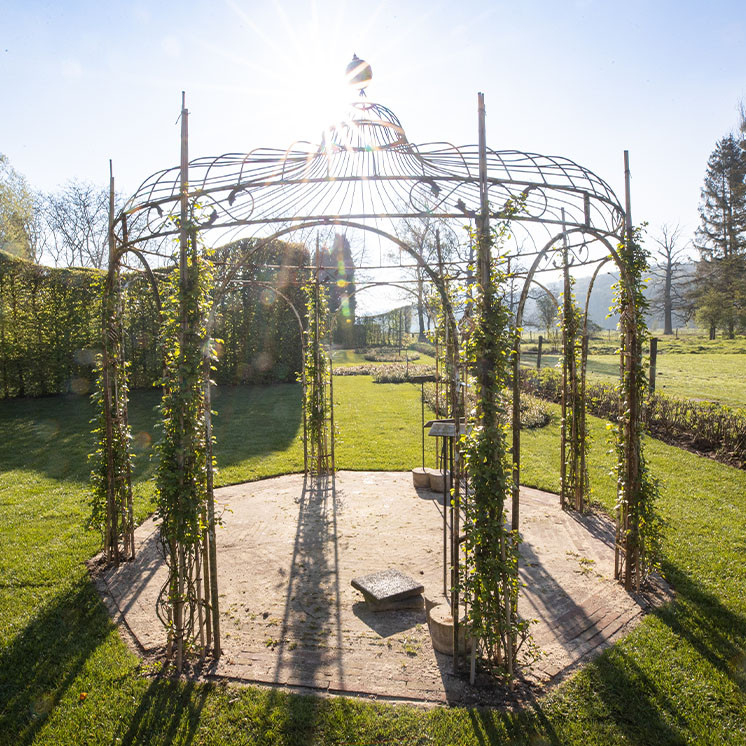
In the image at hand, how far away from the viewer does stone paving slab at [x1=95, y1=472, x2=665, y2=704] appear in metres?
3.54

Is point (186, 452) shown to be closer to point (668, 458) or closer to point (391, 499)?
point (391, 499)

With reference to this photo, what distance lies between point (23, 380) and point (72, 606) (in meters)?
12.1

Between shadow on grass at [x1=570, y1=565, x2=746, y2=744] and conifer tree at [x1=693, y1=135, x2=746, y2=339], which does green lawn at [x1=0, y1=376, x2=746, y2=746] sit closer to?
shadow on grass at [x1=570, y1=565, x2=746, y2=744]

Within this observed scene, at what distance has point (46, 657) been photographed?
369 centimetres

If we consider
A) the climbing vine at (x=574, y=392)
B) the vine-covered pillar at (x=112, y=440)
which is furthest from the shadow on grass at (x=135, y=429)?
the climbing vine at (x=574, y=392)

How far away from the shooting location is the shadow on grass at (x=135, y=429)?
360 inches

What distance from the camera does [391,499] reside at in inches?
283

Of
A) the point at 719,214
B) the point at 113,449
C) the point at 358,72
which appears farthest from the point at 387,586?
the point at 719,214

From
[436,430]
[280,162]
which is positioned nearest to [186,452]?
[436,430]

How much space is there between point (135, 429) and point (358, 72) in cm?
986

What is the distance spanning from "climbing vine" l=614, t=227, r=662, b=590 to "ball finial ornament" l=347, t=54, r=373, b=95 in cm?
269

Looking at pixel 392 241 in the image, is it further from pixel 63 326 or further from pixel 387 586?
pixel 63 326

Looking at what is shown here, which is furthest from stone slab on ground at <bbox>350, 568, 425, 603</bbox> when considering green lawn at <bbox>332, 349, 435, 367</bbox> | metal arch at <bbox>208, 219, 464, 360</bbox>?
green lawn at <bbox>332, 349, 435, 367</bbox>

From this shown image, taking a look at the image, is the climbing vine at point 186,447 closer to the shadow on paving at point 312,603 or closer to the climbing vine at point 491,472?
the shadow on paving at point 312,603
